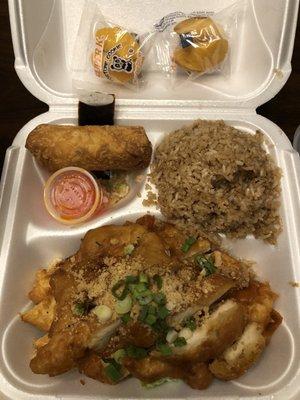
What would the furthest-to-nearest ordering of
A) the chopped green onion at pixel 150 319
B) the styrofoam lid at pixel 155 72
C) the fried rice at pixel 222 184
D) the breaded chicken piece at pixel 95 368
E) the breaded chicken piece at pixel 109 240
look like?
the styrofoam lid at pixel 155 72 → the fried rice at pixel 222 184 → the breaded chicken piece at pixel 109 240 → the breaded chicken piece at pixel 95 368 → the chopped green onion at pixel 150 319

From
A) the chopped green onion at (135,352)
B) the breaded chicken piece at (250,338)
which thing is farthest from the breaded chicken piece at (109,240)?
the breaded chicken piece at (250,338)

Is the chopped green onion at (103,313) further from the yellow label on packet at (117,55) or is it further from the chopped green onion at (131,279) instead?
the yellow label on packet at (117,55)

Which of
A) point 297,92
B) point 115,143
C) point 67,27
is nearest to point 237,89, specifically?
point 297,92

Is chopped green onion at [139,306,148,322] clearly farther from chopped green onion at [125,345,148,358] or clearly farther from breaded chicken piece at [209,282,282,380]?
breaded chicken piece at [209,282,282,380]

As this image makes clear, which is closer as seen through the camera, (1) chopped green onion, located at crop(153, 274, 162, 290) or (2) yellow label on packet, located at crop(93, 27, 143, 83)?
(1) chopped green onion, located at crop(153, 274, 162, 290)

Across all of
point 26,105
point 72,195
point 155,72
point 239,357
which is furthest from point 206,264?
point 26,105

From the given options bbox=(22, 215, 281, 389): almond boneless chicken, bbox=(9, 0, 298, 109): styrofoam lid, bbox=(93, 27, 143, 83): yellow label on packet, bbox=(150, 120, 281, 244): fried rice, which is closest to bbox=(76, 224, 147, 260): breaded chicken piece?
bbox=(22, 215, 281, 389): almond boneless chicken
